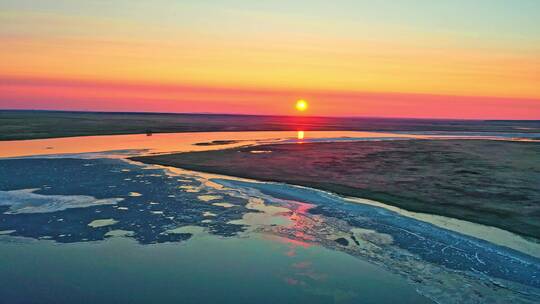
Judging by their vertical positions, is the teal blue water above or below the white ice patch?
below

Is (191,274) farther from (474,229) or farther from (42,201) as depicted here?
(42,201)

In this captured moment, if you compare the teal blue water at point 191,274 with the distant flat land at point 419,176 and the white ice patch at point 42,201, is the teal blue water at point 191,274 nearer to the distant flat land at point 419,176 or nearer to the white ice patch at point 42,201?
the white ice patch at point 42,201

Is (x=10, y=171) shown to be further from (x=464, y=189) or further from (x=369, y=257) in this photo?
(x=464, y=189)

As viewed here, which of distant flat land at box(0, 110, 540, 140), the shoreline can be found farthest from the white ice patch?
distant flat land at box(0, 110, 540, 140)

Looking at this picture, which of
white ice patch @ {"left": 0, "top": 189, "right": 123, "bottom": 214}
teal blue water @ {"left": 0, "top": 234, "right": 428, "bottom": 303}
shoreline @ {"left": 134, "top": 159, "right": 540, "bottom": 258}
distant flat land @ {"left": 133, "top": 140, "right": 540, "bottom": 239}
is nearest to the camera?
teal blue water @ {"left": 0, "top": 234, "right": 428, "bottom": 303}

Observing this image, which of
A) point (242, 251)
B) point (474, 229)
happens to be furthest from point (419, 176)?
point (242, 251)

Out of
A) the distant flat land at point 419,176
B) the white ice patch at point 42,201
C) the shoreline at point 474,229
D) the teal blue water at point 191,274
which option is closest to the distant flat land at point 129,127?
the distant flat land at point 419,176

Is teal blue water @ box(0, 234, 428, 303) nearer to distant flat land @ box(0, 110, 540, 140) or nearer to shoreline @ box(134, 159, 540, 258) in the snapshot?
shoreline @ box(134, 159, 540, 258)
